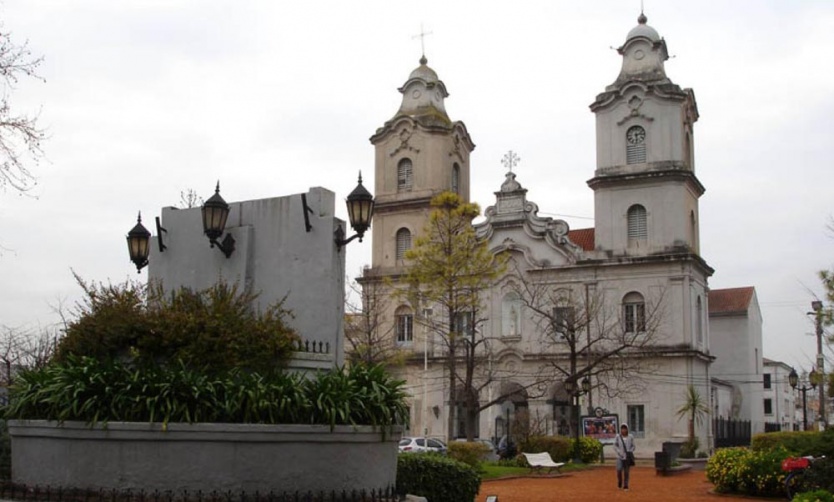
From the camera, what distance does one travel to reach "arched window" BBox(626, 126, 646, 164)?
5438 cm

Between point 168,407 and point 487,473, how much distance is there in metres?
18.8

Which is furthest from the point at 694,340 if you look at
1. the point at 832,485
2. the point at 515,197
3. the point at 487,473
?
the point at 832,485

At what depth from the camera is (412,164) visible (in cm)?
5978

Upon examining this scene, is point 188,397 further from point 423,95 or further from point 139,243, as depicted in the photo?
point 423,95

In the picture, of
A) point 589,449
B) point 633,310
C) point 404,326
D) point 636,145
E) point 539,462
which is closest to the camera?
point 539,462

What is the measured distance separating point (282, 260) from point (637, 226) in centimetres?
4040

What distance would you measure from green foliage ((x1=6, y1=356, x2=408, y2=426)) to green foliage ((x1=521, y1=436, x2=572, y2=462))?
25392mm

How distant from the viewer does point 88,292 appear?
14.7 meters

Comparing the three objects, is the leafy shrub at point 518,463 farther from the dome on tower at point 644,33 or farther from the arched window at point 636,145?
the dome on tower at point 644,33

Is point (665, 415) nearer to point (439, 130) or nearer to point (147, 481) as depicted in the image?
point (439, 130)

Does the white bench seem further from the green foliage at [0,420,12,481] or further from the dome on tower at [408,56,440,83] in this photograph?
the dome on tower at [408,56,440,83]

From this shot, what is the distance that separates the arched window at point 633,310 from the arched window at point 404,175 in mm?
15005

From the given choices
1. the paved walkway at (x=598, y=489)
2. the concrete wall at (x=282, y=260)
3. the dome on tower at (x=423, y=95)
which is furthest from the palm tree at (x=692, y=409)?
the concrete wall at (x=282, y=260)

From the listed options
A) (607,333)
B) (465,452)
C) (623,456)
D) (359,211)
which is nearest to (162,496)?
(359,211)
